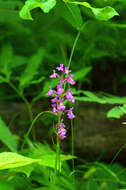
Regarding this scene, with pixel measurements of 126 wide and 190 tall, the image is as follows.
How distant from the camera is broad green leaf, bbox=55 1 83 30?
1087mm

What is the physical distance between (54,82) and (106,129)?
737 millimetres

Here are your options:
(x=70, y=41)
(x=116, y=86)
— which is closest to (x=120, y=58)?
(x=116, y=86)

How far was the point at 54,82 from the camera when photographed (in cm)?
171

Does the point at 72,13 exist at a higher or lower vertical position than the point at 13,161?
higher

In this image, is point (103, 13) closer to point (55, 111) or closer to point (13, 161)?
point (55, 111)

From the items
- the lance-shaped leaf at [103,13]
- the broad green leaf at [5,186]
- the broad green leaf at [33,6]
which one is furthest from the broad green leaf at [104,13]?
the broad green leaf at [5,186]

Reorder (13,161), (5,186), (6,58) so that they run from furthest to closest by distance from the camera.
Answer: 1. (6,58)
2. (5,186)
3. (13,161)

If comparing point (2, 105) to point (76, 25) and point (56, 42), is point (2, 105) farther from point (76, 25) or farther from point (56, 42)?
point (76, 25)

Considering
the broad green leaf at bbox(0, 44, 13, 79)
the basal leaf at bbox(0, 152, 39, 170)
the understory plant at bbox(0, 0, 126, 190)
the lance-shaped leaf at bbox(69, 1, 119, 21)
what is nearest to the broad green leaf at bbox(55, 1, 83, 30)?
the understory plant at bbox(0, 0, 126, 190)

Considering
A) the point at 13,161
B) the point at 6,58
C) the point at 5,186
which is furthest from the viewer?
the point at 6,58

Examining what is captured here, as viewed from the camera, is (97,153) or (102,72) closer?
(97,153)

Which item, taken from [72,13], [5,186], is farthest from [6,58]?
[5,186]

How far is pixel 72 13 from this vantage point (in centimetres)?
110

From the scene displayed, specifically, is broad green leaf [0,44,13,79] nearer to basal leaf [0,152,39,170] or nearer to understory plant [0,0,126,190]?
understory plant [0,0,126,190]
